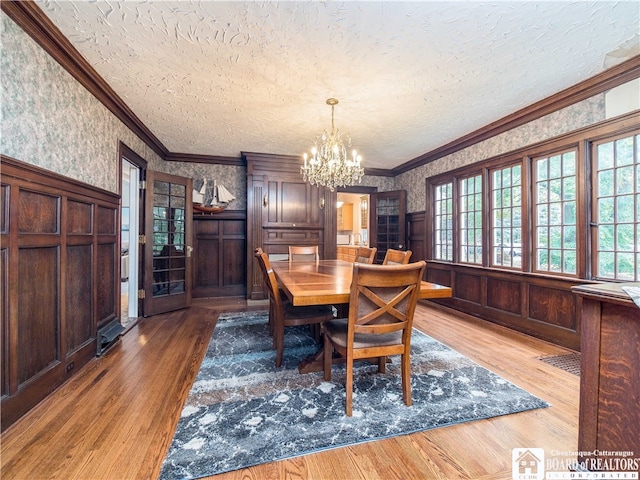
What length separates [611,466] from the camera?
3.43ft

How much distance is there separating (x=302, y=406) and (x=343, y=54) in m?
2.53

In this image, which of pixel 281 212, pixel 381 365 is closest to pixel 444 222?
pixel 281 212

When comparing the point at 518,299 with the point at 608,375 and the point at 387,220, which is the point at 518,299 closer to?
the point at 608,375

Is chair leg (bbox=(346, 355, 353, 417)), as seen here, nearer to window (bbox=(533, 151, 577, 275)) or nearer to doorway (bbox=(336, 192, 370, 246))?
window (bbox=(533, 151, 577, 275))

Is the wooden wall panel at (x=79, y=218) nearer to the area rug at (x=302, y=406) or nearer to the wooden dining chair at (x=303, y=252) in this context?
the area rug at (x=302, y=406)

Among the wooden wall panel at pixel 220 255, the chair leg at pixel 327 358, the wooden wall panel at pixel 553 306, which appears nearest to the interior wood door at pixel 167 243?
the wooden wall panel at pixel 220 255

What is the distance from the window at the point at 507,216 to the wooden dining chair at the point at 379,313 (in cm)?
249

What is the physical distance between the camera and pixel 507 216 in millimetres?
3473

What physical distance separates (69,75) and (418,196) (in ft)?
15.8

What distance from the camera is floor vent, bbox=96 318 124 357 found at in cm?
248

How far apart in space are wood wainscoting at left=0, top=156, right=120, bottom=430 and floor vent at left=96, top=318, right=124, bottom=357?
0.05 m

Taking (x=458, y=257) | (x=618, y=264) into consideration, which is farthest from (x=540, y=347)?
(x=458, y=257)


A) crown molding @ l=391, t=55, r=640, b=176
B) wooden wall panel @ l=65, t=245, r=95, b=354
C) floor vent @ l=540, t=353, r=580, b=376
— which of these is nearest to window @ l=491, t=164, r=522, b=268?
crown molding @ l=391, t=55, r=640, b=176

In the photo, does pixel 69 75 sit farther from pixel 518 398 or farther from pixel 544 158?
pixel 544 158
